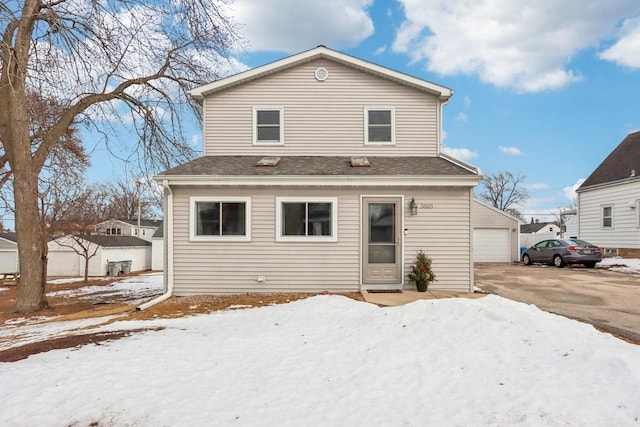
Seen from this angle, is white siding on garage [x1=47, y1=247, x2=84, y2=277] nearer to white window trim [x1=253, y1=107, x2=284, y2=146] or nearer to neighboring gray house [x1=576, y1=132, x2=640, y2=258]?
white window trim [x1=253, y1=107, x2=284, y2=146]

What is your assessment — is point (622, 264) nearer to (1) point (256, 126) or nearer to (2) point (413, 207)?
(2) point (413, 207)

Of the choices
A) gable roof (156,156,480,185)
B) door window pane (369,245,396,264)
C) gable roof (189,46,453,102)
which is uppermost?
gable roof (189,46,453,102)

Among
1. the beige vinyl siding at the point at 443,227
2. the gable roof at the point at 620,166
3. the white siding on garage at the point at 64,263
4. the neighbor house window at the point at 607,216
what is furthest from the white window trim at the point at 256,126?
the neighbor house window at the point at 607,216

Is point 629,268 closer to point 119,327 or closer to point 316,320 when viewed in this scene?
point 316,320

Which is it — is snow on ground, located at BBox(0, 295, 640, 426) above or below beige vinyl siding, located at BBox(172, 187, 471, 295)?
below

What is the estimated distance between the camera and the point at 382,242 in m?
8.71

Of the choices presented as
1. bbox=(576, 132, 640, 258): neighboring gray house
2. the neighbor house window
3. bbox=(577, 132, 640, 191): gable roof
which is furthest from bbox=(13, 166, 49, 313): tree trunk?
the neighbor house window

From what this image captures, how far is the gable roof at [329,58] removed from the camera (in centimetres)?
991

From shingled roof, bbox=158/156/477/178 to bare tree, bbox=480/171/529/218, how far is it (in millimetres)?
39902

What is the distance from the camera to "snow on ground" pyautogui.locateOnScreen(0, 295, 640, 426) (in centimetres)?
309

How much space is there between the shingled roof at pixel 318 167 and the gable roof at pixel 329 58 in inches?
76.4

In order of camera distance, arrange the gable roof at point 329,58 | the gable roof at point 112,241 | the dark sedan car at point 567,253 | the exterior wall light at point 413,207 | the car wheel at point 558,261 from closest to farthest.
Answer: the exterior wall light at point 413,207 < the gable roof at point 329,58 < the dark sedan car at point 567,253 < the car wheel at point 558,261 < the gable roof at point 112,241

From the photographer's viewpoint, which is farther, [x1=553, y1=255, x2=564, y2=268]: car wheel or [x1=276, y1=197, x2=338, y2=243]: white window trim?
[x1=553, y1=255, x2=564, y2=268]: car wheel

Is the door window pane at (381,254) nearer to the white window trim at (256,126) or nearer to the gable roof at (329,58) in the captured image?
the white window trim at (256,126)
